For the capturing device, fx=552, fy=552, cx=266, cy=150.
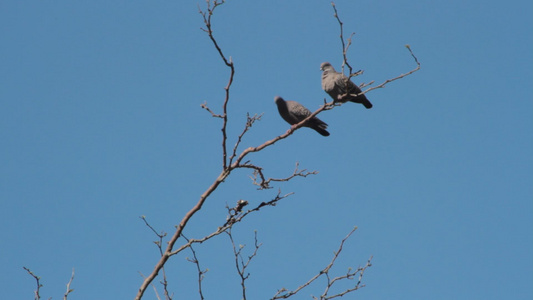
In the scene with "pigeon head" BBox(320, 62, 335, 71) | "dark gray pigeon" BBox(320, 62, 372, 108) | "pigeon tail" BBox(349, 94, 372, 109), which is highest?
"pigeon head" BBox(320, 62, 335, 71)

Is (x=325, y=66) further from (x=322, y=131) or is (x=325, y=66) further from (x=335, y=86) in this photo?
(x=322, y=131)

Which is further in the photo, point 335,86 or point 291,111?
point 291,111

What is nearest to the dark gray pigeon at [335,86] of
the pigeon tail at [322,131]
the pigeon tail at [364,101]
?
the pigeon tail at [364,101]

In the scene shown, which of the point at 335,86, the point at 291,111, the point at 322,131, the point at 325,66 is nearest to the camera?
the point at 322,131

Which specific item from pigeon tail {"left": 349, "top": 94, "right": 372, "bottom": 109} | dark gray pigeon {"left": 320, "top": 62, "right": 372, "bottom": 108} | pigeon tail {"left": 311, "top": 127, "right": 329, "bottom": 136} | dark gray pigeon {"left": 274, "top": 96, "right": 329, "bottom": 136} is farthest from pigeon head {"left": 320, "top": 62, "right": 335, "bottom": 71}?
pigeon tail {"left": 311, "top": 127, "right": 329, "bottom": 136}

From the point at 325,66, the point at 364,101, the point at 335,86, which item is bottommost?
the point at 364,101

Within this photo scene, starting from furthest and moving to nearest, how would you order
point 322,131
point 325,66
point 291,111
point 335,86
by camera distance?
point 325,66 → point 291,111 → point 335,86 → point 322,131

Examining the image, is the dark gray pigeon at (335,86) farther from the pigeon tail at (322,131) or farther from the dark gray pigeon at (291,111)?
the pigeon tail at (322,131)

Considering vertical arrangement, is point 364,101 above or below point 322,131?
above

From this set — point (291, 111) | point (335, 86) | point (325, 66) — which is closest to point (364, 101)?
point (335, 86)

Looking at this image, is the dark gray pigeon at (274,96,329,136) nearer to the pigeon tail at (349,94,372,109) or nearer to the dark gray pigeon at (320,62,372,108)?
the dark gray pigeon at (320,62,372,108)

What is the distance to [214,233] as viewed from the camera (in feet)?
13.0

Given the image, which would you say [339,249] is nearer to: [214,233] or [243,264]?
[243,264]

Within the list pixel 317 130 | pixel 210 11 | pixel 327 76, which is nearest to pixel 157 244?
pixel 210 11
